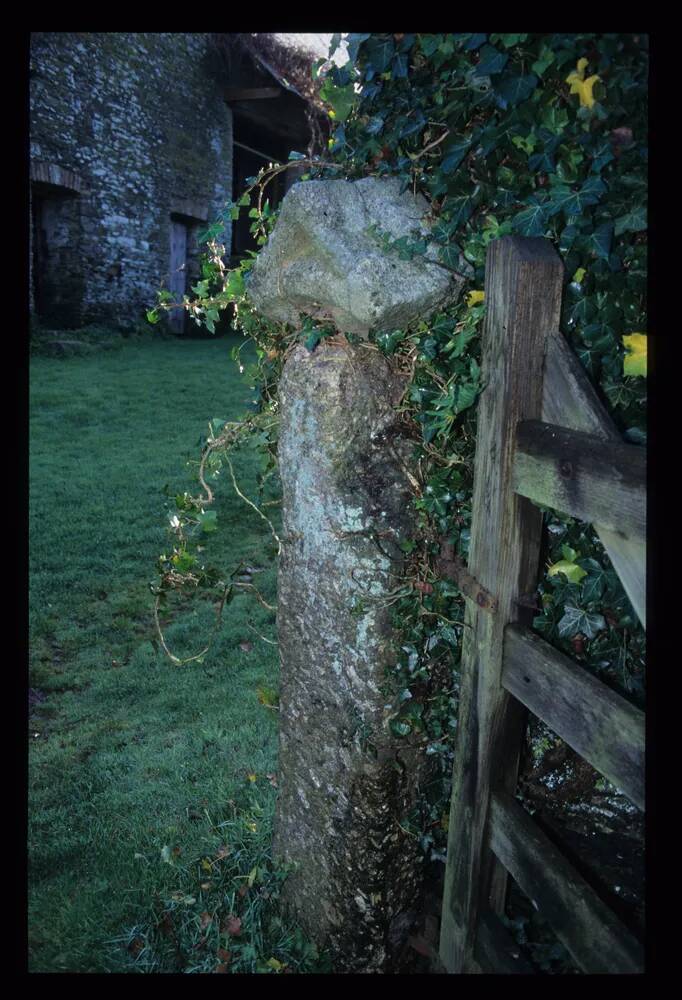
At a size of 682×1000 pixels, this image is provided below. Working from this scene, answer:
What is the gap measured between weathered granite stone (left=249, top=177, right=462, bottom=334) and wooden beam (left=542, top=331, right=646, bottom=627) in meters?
0.39

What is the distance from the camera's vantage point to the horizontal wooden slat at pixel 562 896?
133 cm

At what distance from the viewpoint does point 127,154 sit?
38.3ft

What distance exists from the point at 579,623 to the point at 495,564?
267 mm

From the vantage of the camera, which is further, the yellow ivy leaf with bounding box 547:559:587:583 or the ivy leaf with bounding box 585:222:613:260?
the yellow ivy leaf with bounding box 547:559:587:583

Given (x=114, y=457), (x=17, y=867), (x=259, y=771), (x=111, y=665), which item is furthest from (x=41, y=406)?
(x=17, y=867)

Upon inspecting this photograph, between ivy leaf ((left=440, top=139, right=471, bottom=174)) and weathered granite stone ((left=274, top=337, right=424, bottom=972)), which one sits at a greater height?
ivy leaf ((left=440, top=139, right=471, bottom=174))

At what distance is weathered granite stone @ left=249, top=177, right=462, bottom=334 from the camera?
1.73 metres

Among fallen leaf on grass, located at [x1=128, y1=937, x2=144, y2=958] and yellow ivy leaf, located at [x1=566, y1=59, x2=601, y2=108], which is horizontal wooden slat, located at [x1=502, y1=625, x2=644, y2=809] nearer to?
yellow ivy leaf, located at [x1=566, y1=59, x2=601, y2=108]

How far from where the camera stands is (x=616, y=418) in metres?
1.58

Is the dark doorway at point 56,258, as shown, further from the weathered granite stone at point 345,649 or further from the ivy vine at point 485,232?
the weathered granite stone at point 345,649

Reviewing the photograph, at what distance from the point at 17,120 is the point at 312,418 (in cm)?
96

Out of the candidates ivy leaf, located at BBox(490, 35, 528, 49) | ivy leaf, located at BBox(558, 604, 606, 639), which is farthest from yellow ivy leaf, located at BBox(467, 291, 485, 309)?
ivy leaf, located at BBox(558, 604, 606, 639)

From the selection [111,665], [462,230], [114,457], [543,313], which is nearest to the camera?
[543,313]

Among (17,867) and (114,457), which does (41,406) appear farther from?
(17,867)
